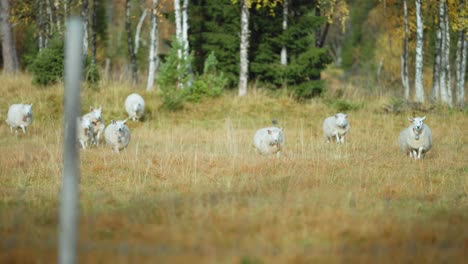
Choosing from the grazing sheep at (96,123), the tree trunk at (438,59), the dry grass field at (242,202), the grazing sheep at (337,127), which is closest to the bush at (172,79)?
the dry grass field at (242,202)

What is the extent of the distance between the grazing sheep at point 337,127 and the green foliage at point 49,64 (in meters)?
10.7

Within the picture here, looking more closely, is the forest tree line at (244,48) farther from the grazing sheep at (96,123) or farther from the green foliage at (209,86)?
the grazing sheep at (96,123)

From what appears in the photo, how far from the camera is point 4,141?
50.7 ft

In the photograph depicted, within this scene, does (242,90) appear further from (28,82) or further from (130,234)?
(130,234)

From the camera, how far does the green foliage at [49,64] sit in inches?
856

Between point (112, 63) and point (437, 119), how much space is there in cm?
3627

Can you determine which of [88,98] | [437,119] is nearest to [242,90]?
[88,98]

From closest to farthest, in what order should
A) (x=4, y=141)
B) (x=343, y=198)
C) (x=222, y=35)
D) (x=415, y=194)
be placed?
1. (x=343, y=198)
2. (x=415, y=194)
3. (x=4, y=141)
4. (x=222, y=35)

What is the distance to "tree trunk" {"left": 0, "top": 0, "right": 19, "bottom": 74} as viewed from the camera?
27.5 m

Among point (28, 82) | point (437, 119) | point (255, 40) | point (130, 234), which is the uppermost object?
point (255, 40)

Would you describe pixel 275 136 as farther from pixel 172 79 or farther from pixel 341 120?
pixel 172 79

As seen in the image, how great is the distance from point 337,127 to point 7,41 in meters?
18.5

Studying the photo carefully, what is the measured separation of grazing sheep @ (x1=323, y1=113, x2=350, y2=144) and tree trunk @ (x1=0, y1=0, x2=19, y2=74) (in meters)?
17.1

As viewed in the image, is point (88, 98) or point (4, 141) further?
point (88, 98)
